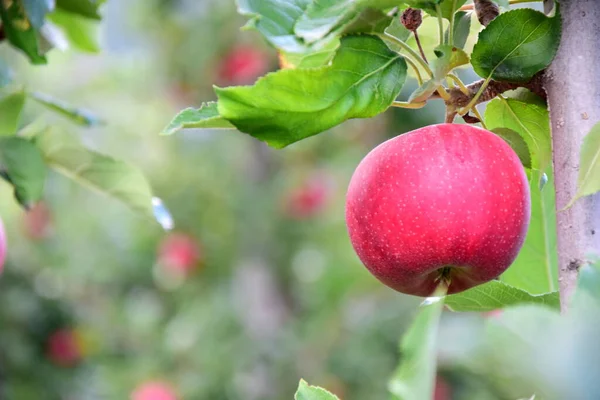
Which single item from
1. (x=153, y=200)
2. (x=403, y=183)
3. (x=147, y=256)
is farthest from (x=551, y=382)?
(x=147, y=256)

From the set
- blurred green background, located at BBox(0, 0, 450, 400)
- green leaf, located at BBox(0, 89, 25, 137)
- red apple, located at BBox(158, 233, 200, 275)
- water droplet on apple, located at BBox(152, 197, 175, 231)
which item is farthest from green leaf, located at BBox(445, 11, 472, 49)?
red apple, located at BBox(158, 233, 200, 275)

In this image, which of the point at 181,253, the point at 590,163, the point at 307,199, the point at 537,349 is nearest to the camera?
the point at 537,349

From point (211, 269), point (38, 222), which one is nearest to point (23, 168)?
point (211, 269)

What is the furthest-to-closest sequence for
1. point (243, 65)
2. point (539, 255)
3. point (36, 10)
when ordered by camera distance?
point (243, 65) → point (36, 10) → point (539, 255)

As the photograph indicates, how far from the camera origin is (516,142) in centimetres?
56

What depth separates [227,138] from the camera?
3598 mm

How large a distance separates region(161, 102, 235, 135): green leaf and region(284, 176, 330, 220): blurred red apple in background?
9.26 ft

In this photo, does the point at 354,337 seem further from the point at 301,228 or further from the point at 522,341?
the point at 522,341

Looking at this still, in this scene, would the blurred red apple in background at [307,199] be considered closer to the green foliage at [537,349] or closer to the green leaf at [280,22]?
the green leaf at [280,22]

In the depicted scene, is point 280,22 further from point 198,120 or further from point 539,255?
point 539,255

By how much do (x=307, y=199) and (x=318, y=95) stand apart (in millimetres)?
2884

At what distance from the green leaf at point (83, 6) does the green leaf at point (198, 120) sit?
1.70 ft

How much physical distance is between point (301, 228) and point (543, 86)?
2956 mm

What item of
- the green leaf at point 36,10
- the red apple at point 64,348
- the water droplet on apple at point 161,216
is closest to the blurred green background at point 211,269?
the red apple at point 64,348
